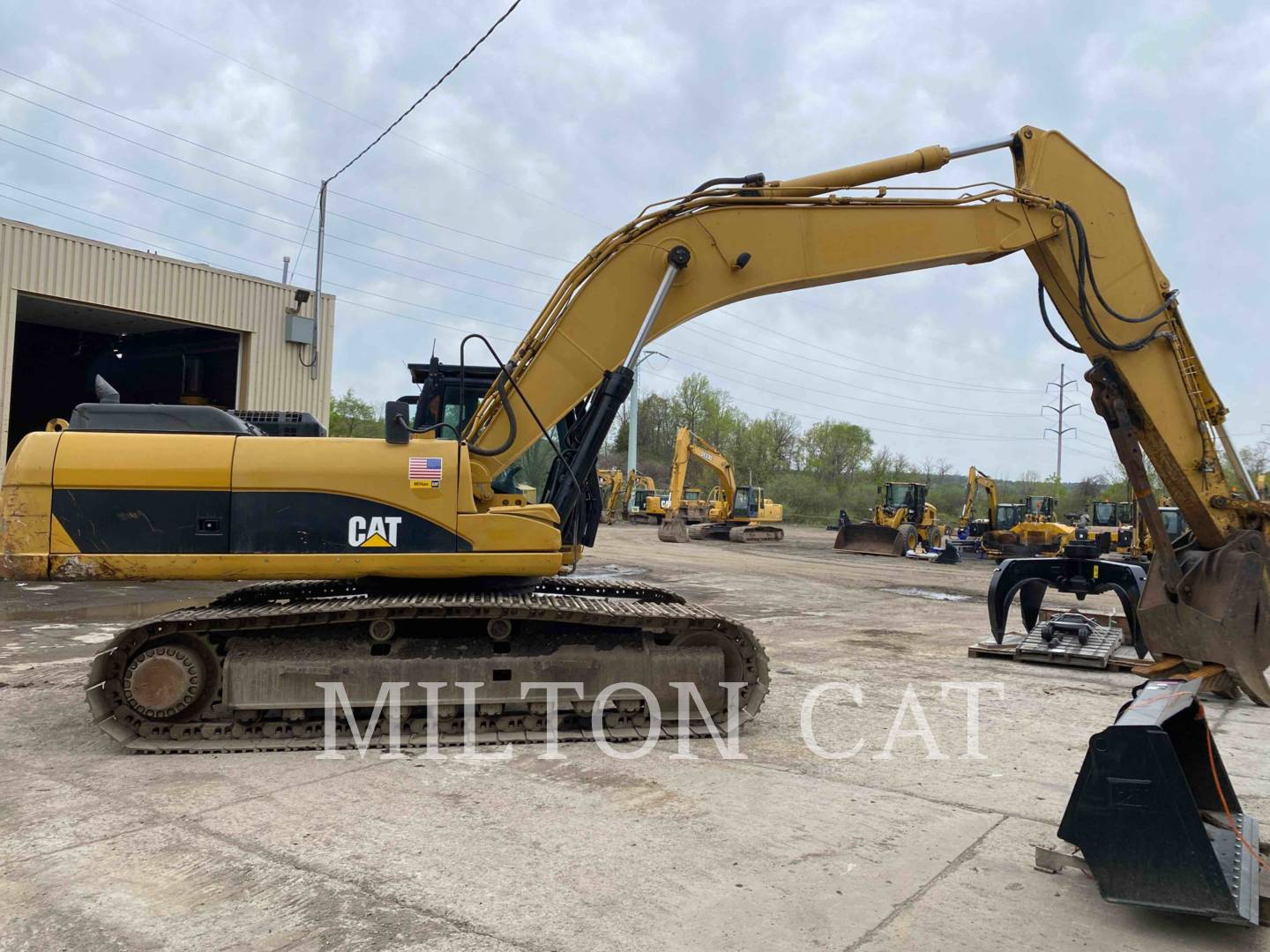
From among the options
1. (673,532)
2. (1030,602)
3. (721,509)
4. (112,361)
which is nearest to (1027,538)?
(721,509)

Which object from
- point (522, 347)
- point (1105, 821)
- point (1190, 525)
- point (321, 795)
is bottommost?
point (321, 795)

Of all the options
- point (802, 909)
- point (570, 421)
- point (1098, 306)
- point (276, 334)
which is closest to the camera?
point (802, 909)

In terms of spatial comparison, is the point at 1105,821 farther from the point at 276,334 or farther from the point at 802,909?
the point at 276,334

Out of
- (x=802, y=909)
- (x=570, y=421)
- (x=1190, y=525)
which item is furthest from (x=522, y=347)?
(x=1190, y=525)

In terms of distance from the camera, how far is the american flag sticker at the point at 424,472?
5664mm

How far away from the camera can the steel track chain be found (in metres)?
5.61

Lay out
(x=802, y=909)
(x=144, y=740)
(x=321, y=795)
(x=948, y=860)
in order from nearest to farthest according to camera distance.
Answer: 1. (x=802, y=909)
2. (x=948, y=860)
3. (x=321, y=795)
4. (x=144, y=740)

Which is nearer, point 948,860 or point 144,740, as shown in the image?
point 948,860

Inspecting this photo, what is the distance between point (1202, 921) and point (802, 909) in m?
1.53

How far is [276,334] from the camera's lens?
17766 millimetres

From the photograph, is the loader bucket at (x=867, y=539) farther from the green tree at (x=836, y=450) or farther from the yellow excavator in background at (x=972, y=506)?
the green tree at (x=836, y=450)

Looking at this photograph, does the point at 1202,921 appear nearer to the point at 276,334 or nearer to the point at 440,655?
the point at 440,655

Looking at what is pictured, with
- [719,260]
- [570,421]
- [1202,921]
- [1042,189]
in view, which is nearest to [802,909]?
[1202,921]

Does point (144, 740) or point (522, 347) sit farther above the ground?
point (522, 347)
